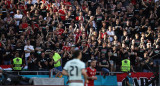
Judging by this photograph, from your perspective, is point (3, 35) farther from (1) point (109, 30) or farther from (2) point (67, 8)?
(1) point (109, 30)

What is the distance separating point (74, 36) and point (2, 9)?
5.08 meters

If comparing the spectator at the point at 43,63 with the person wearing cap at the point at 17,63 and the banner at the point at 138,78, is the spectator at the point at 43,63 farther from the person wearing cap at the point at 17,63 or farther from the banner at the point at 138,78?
the banner at the point at 138,78

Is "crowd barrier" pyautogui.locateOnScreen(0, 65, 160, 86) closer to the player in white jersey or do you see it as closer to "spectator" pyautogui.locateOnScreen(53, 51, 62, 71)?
"spectator" pyautogui.locateOnScreen(53, 51, 62, 71)

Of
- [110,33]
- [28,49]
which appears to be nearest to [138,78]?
[110,33]

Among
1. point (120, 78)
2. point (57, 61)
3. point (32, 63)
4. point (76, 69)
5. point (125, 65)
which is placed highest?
point (76, 69)

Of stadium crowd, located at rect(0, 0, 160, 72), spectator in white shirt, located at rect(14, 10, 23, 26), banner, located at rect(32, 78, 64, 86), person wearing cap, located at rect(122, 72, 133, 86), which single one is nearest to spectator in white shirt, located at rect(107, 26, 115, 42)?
stadium crowd, located at rect(0, 0, 160, 72)

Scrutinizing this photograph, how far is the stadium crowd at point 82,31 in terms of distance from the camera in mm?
18703

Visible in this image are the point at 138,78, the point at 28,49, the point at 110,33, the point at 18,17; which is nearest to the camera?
the point at 138,78

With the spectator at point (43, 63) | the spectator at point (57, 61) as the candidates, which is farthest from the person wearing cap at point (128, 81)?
the spectator at point (43, 63)

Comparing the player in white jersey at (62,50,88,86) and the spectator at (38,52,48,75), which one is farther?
the spectator at (38,52,48,75)

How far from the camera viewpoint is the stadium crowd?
18703 mm

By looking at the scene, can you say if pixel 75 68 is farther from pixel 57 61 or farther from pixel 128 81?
pixel 128 81

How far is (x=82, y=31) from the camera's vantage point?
20.1 meters

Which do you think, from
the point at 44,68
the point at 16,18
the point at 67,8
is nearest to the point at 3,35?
the point at 16,18
